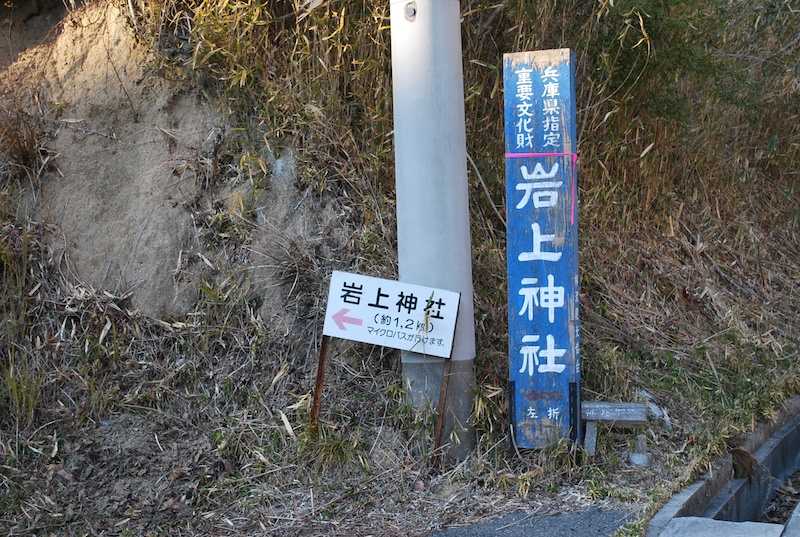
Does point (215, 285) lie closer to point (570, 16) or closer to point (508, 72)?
point (508, 72)

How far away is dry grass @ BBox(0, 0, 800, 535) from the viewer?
4.47 m

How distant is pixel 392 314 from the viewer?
4.62m

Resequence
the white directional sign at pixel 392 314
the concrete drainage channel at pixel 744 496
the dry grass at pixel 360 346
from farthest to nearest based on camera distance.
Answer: the white directional sign at pixel 392 314
the dry grass at pixel 360 346
the concrete drainage channel at pixel 744 496

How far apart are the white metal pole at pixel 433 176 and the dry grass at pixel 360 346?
19 centimetres

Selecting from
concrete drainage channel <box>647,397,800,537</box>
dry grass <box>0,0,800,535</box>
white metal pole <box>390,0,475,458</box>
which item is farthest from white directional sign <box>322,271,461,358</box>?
concrete drainage channel <box>647,397,800,537</box>

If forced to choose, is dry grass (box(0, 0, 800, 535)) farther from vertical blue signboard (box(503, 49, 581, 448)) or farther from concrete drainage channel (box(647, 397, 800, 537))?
vertical blue signboard (box(503, 49, 581, 448))

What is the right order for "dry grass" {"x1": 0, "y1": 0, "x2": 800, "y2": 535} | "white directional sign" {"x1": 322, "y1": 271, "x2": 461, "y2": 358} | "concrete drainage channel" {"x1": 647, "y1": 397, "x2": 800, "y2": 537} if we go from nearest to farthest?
"concrete drainage channel" {"x1": 647, "y1": 397, "x2": 800, "y2": 537} < "dry grass" {"x1": 0, "y1": 0, "x2": 800, "y2": 535} < "white directional sign" {"x1": 322, "y1": 271, "x2": 461, "y2": 358}

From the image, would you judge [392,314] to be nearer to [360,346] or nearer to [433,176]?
[360,346]

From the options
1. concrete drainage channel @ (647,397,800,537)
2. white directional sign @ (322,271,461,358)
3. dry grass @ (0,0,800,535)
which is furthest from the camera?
white directional sign @ (322,271,461,358)

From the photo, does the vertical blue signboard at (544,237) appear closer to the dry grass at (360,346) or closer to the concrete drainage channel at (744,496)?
the dry grass at (360,346)

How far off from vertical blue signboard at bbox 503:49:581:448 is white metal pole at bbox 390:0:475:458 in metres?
0.29

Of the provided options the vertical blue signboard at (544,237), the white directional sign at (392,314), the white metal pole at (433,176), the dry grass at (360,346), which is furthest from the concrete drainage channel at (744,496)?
the white directional sign at (392,314)

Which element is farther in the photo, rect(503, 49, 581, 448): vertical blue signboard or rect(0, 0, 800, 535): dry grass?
rect(503, 49, 581, 448): vertical blue signboard

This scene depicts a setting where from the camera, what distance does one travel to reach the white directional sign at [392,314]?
4.58m
